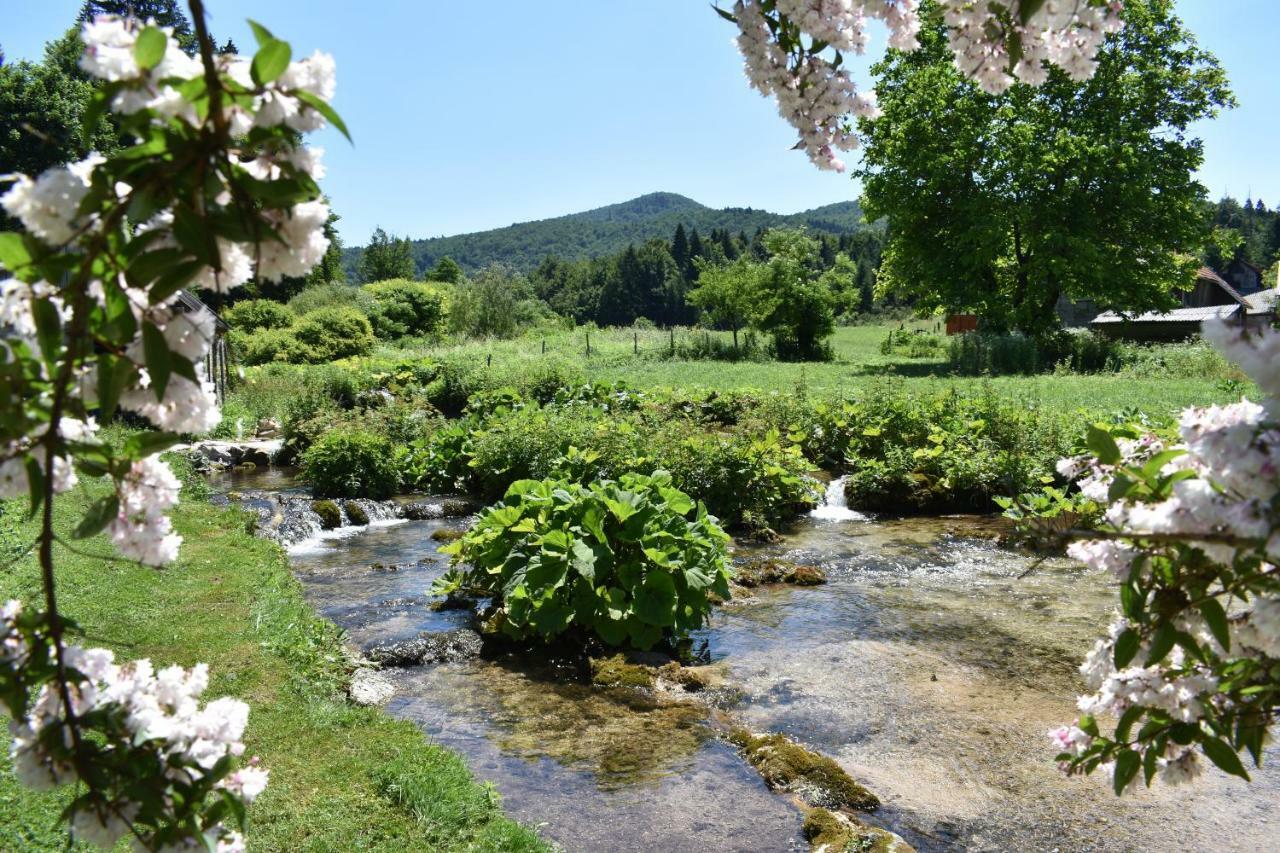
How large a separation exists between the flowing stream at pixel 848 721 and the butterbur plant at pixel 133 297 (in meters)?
3.22

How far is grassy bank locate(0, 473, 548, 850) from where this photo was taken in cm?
361

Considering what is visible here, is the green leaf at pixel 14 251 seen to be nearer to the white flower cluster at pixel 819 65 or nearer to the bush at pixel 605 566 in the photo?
the white flower cluster at pixel 819 65

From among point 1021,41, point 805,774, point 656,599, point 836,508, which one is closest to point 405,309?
point 836,508

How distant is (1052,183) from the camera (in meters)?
25.9

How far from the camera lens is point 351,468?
13.0 metres

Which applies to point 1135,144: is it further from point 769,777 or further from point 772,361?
point 769,777

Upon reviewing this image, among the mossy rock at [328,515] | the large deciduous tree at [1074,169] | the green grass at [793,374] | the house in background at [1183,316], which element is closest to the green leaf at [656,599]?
the mossy rock at [328,515]

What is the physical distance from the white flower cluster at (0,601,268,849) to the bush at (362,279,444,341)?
39.3 metres

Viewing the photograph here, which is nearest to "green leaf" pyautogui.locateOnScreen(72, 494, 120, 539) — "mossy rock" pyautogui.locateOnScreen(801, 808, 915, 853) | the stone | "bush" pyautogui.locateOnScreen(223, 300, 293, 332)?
"mossy rock" pyautogui.locateOnScreen(801, 808, 915, 853)

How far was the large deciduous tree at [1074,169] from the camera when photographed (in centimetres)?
2500

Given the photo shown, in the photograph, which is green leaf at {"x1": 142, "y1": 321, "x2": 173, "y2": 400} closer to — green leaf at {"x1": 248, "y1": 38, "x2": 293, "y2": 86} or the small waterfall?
green leaf at {"x1": 248, "y1": 38, "x2": 293, "y2": 86}

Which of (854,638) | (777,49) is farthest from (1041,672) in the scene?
(777,49)

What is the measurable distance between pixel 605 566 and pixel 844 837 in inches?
108

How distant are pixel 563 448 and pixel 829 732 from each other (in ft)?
23.4
